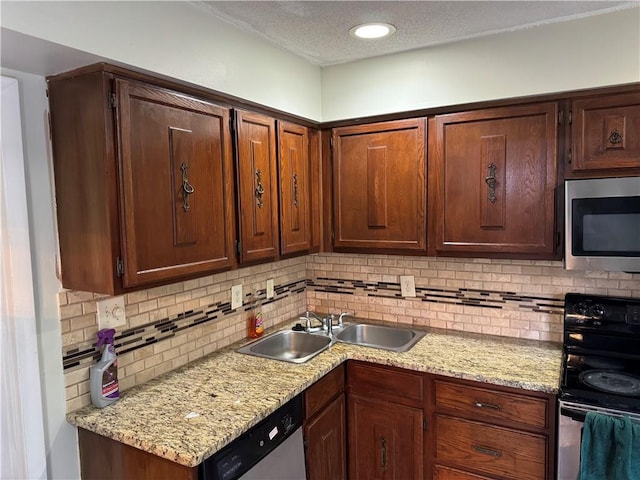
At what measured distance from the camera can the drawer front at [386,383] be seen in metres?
2.07

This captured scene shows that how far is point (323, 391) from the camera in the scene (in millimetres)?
2043

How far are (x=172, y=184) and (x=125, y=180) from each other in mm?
191

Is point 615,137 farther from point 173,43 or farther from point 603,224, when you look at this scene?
point 173,43

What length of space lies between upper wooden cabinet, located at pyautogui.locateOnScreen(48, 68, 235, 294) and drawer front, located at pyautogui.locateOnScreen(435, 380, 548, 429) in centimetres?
126

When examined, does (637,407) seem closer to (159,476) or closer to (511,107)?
(511,107)

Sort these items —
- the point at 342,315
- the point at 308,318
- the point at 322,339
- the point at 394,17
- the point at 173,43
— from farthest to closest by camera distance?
1. the point at 308,318
2. the point at 342,315
3. the point at 322,339
4. the point at 394,17
5. the point at 173,43

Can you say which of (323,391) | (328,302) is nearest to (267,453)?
(323,391)

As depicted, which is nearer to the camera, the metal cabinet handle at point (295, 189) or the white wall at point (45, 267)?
the white wall at point (45, 267)

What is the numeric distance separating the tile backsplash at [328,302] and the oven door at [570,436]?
2.17 ft

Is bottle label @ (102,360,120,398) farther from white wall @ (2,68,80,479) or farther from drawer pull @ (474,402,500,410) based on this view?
drawer pull @ (474,402,500,410)

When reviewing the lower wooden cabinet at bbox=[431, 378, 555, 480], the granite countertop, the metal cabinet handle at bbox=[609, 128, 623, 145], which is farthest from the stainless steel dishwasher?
the metal cabinet handle at bbox=[609, 128, 623, 145]

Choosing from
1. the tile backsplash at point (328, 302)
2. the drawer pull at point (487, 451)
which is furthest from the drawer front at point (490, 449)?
the tile backsplash at point (328, 302)

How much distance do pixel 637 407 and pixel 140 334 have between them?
1.93 meters

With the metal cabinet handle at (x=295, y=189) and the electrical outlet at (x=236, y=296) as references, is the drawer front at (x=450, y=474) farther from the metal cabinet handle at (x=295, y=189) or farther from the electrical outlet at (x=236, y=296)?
the metal cabinet handle at (x=295, y=189)
